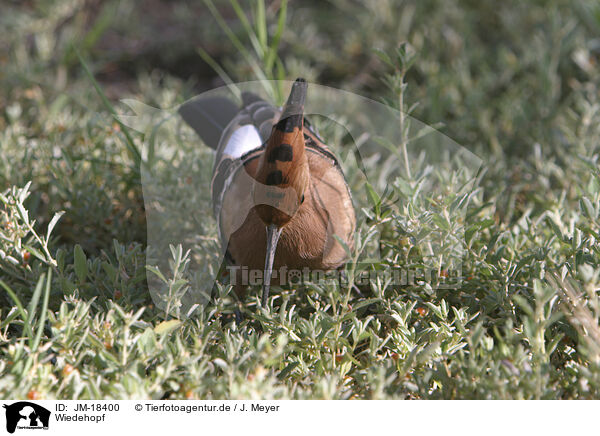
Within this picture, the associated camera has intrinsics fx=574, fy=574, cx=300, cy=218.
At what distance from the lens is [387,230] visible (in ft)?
8.99

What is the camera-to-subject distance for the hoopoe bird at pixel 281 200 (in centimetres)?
211

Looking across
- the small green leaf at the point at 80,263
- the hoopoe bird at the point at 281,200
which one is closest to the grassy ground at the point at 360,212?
the small green leaf at the point at 80,263

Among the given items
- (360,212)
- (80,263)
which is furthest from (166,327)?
(360,212)

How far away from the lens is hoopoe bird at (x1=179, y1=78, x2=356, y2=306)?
2107 mm

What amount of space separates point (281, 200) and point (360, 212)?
75cm
